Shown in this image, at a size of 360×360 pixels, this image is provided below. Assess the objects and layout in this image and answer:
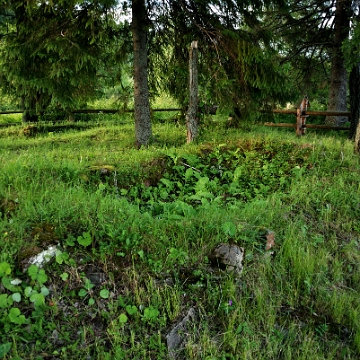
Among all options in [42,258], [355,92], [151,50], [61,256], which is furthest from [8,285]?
[355,92]

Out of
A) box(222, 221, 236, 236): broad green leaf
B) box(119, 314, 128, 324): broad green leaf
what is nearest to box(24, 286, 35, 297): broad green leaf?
box(119, 314, 128, 324): broad green leaf

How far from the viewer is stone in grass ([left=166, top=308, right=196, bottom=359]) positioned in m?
2.84

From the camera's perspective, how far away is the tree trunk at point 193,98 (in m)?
8.02

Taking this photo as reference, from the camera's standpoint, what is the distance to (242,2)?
8141 millimetres

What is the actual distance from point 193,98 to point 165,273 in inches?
220

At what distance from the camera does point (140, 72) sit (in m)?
8.50

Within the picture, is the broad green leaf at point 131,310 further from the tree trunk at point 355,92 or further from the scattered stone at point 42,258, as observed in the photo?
the tree trunk at point 355,92

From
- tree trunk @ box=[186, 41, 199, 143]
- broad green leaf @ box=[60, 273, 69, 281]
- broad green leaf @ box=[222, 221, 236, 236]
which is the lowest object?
broad green leaf @ box=[60, 273, 69, 281]

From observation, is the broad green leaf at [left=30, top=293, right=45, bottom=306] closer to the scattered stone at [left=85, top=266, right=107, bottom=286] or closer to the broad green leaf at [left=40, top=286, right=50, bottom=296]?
the broad green leaf at [left=40, top=286, right=50, bottom=296]

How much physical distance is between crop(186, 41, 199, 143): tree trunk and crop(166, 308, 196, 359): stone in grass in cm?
563

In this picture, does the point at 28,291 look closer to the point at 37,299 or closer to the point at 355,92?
the point at 37,299

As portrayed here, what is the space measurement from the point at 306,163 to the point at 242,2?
416cm

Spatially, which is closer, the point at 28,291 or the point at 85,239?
the point at 28,291

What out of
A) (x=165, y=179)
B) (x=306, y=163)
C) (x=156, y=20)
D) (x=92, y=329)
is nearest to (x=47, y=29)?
(x=156, y=20)
